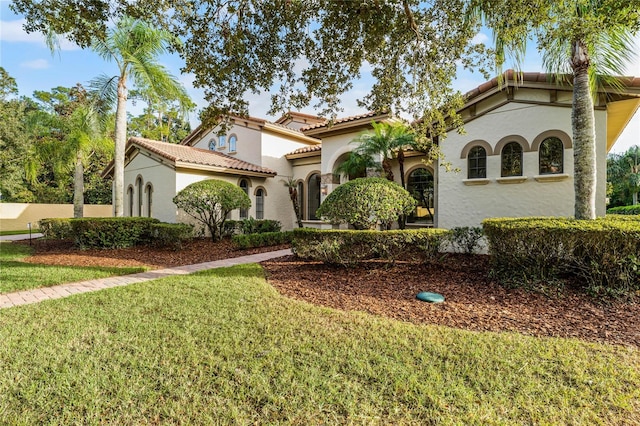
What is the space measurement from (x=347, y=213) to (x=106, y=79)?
14.7 m

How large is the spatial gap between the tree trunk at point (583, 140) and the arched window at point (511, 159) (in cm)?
283

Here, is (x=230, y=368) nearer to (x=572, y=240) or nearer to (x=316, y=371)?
(x=316, y=371)

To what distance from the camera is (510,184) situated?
10.2m

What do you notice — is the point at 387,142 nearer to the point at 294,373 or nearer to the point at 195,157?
the point at 195,157

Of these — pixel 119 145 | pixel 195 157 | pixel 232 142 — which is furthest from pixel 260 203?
pixel 119 145

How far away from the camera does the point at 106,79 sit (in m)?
15.2

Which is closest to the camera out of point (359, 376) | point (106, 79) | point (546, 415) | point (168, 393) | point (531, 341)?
point (546, 415)

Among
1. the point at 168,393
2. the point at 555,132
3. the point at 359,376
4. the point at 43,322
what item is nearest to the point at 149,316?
the point at 43,322

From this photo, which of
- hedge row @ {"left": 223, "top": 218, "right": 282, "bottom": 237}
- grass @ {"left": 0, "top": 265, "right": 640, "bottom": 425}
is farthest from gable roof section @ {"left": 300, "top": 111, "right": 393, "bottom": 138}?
grass @ {"left": 0, "top": 265, "right": 640, "bottom": 425}

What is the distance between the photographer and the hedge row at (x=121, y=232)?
12539 millimetres

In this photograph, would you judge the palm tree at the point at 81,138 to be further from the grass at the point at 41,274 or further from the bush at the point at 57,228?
the grass at the point at 41,274

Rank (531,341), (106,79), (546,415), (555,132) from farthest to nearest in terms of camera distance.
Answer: (106,79) → (555,132) → (531,341) → (546,415)

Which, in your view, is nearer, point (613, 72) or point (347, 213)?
point (613, 72)

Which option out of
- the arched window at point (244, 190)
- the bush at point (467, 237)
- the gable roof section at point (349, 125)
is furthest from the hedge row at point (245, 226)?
the bush at point (467, 237)
